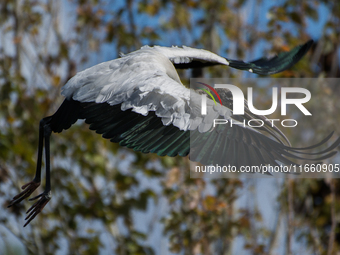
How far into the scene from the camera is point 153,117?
3018mm

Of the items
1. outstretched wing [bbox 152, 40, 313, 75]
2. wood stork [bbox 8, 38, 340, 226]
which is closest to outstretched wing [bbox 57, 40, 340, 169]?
wood stork [bbox 8, 38, 340, 226]

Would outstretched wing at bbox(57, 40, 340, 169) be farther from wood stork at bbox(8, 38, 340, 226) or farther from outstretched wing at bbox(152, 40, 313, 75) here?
outstretched wing at bbox(152, 40, 313, 75)

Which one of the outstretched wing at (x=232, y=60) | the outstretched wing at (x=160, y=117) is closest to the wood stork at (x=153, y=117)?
the outstretched wing at (x=160, y=117)

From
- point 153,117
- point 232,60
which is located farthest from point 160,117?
point 232,60

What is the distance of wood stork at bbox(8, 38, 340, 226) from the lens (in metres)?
2.79

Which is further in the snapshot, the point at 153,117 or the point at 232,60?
the point at 232,60

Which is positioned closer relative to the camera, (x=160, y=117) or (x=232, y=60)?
(x=160, y=117)

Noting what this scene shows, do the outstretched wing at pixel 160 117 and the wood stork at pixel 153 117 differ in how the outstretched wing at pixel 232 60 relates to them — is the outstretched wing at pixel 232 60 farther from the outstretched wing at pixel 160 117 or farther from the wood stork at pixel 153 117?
the outstretched wing at pixel 160 117

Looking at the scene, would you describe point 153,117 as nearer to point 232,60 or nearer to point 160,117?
point 160,117

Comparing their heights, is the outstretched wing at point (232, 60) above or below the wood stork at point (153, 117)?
above

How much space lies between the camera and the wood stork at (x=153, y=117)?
2.79m

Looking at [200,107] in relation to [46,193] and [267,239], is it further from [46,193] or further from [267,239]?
[267,239]

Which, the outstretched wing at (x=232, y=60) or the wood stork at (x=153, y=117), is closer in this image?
the wood stork at (x=153, y=117)

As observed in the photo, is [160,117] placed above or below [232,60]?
below
